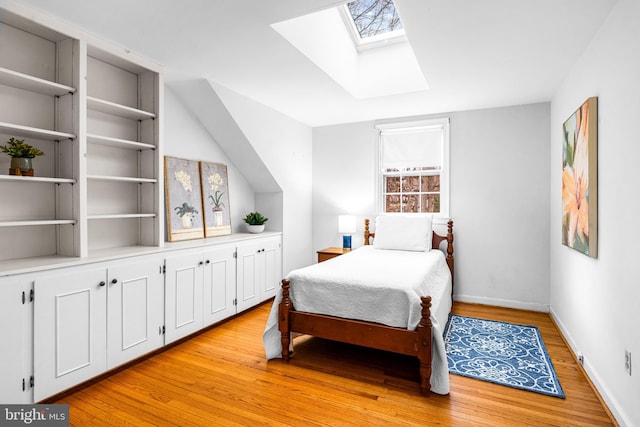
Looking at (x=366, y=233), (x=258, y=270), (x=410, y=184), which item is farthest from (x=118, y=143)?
(x=410, y=184)

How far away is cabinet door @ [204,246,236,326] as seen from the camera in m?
3.31

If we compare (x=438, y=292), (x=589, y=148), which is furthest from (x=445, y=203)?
(x=589, y=148)

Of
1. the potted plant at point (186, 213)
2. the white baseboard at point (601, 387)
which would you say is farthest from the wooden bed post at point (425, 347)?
the potted plant at point (186, 213)

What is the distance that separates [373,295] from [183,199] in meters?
2.22

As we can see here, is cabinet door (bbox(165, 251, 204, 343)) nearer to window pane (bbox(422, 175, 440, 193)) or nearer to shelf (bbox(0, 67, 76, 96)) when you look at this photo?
shelf (bbox(0, 67, 76, 96))

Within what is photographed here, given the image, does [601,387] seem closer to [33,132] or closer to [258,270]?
[258,270]

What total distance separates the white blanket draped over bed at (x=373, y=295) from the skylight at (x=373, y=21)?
2245 millimetres

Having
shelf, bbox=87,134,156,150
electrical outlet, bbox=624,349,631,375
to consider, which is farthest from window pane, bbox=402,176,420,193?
shelf, bbox=87,134,156,150

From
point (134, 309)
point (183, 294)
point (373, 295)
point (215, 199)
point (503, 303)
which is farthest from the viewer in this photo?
point (503, 303)

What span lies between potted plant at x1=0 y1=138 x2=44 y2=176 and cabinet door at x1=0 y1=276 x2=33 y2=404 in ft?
2.29

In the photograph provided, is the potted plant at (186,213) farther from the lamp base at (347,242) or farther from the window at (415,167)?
the window at (415,167)

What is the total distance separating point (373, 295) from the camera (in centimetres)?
248

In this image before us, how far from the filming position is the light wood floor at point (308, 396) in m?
2.00

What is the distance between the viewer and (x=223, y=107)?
11.5ft
